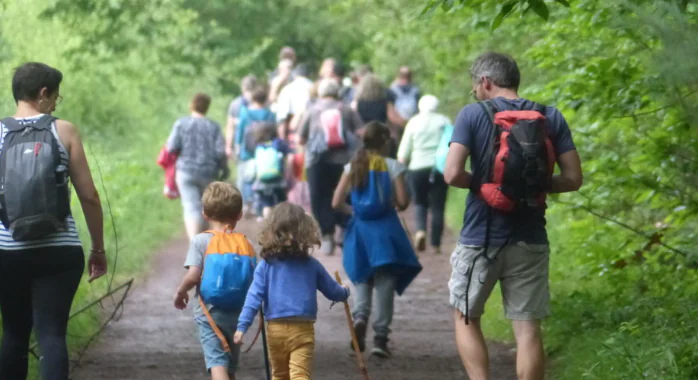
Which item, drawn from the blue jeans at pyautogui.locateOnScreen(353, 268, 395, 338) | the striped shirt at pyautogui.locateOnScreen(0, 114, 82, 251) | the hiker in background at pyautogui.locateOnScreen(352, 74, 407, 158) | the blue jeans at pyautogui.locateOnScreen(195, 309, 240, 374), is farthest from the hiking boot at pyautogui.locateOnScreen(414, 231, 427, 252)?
the striped shirt at pyautogui.locateOnScreen(0, 114, 82, 251)

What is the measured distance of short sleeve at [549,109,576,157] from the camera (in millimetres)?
6438

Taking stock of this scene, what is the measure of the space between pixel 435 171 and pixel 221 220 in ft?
24.9

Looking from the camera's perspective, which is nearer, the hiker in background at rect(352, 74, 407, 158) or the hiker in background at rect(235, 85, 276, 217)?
the hiker in background at rect(352, 74, 407, 158)

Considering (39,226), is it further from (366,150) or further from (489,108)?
(366,150)

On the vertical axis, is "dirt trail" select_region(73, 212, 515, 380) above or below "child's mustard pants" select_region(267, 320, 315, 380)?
below

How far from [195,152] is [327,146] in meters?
1.67

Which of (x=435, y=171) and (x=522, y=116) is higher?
(x=522, y=116)

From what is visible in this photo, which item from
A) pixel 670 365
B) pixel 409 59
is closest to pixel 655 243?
pixel 670 365

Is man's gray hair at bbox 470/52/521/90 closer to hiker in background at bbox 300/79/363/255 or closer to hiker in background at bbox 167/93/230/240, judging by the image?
hiker in background at bbox 167/93/230/240

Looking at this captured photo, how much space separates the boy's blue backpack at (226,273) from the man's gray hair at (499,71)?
141 centimetres

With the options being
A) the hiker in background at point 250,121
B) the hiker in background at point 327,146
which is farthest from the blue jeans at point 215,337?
the hiker in background at point 250,121

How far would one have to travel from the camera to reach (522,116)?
20.5 feet

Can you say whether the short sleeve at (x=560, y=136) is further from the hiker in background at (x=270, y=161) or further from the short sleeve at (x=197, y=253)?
the hiker in background at (x=270, y=161)

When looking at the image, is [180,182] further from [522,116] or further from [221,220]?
[522,116]
